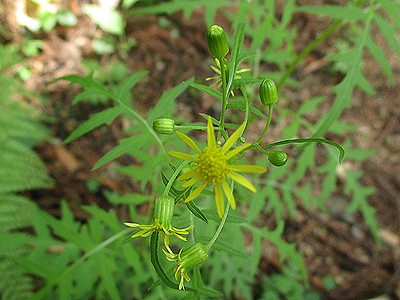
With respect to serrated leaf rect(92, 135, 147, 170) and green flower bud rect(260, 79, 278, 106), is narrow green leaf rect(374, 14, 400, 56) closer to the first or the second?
green flower bud rect(260, 79, 278, 106)

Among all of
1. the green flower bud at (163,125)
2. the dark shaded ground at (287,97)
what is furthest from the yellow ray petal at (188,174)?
the dark shaded ground at (287,97)

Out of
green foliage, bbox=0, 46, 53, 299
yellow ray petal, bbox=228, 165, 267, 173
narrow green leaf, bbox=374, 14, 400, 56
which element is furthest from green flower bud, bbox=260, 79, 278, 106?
green foliage, bbox=0, 46, 53, 299

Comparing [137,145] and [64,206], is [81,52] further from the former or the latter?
[137,145]

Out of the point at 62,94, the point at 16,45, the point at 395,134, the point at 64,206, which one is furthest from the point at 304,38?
the point at 64,206

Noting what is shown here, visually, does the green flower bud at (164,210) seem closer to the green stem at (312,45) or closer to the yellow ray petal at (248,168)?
the yellow ray petal at (248,168)

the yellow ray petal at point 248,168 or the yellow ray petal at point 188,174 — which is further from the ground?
the yellow ray petal at point 248,168

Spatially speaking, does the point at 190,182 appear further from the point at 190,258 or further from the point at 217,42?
the point at 217,42

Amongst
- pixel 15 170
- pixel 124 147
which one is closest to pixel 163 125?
pixel 124 147
